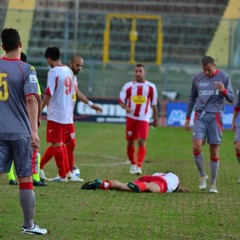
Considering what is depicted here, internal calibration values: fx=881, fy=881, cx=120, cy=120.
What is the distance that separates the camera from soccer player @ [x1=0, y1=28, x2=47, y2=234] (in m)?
8.30

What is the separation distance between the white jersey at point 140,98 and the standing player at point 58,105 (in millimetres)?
3112

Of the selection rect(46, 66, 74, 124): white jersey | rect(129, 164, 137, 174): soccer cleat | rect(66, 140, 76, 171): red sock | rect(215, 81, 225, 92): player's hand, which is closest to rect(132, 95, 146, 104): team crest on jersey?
rect(129, 164, 137, 174): soccer cleat

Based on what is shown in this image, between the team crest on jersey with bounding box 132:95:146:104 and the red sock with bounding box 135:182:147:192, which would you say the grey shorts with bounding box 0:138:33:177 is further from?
the team crest on jersey with bounding box 132:95:146:104

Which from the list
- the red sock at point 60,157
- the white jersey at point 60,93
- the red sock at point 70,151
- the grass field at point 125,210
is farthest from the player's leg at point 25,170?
the red sock at point 70,151

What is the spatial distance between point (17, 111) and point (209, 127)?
5.49 metres

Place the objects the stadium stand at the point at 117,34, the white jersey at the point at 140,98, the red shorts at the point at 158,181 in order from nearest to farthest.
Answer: the red shorts at the point at 158,181
the white jersey at the point at 140,98
the stadium stand at the point at 117,34

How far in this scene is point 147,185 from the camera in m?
12.5

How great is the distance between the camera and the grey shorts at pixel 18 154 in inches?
328

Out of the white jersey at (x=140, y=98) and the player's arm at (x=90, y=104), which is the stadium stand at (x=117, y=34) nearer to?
the white jersey at (x=140, y=98)

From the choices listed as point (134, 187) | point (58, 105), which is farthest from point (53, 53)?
point (134, 187)

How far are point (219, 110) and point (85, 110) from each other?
1743 cm

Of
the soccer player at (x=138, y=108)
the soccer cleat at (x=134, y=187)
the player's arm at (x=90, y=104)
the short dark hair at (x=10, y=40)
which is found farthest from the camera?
the soccer player at (x=138, y=108)

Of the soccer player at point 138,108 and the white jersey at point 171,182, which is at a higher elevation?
the soccer player at point 138,108

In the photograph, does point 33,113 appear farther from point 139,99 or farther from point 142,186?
point 139,99
